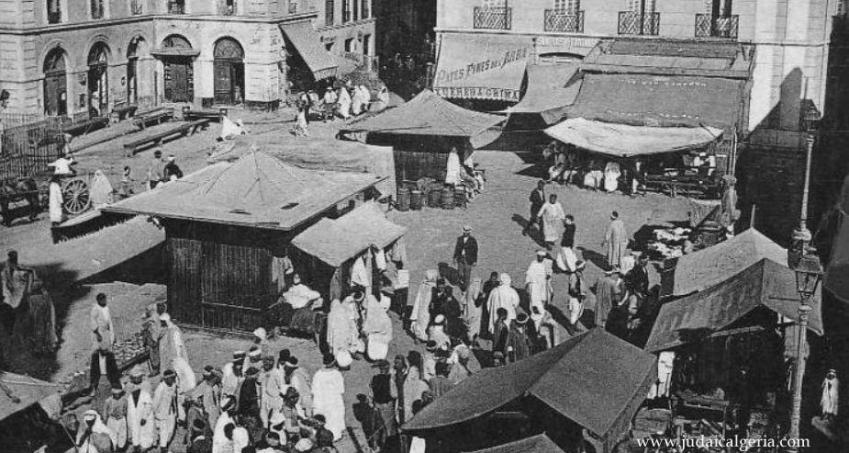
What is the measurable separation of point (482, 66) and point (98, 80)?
15.0 meters

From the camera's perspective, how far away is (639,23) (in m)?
36.5

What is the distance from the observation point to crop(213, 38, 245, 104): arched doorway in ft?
143

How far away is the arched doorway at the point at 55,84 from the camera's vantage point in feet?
122

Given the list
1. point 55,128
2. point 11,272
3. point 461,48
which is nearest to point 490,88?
point 461,48

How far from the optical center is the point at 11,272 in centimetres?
1830

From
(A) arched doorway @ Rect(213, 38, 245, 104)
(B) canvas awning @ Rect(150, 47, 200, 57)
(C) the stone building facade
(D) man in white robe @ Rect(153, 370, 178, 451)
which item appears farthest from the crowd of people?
(D) man in white robe @ Rect(153, 370, 178, 451)

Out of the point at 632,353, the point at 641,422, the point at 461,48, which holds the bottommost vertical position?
the point at 641,422

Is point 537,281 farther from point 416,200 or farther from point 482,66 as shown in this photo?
point 482,66

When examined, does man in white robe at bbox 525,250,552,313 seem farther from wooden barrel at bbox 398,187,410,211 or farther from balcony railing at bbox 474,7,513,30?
balcony railing at bbox 474,7,513,30

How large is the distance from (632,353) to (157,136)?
25.5 m

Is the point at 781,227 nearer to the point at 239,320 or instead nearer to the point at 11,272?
the point at 239,320

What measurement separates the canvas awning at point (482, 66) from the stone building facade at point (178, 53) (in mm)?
8142

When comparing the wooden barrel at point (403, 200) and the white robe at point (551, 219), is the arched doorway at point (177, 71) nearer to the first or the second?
the wooden barrel at point (403, 200)

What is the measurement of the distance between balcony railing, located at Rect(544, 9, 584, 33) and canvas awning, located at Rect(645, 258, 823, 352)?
22.2m
